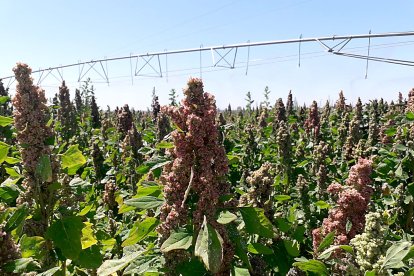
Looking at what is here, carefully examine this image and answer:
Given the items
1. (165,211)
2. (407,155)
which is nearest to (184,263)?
(165,211)

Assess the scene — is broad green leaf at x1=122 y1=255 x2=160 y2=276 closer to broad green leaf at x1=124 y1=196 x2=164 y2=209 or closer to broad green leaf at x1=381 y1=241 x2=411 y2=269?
broad green leaf at x1=124 y1=196 x2=164 y2=209

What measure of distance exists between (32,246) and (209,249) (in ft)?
5.66

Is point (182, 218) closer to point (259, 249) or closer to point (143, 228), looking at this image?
point (143, 228)

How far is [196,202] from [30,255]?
155cm

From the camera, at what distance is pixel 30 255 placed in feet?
10.0

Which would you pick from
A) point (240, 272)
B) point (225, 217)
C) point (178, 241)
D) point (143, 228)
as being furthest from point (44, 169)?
point (240, 272)

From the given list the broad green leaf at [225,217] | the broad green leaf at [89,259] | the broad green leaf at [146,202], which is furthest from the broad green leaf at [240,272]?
the broad green leaf at [89,259]

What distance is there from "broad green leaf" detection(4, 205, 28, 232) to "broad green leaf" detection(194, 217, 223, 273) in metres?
1.55

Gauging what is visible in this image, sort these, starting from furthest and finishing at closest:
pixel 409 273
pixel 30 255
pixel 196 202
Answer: pixel 30 255 → pixel 196 202 → pixel 409 273

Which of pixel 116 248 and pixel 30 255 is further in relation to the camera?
pixel 116 248

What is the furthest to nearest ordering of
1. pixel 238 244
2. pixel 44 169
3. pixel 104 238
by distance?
1. pixel 104 238
2. pixel 44 169
3. pixel 238 244

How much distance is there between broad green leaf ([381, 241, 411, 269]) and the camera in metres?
1.88

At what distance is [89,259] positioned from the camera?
296 cm

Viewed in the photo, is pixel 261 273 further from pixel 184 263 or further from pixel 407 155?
pixel 407 155
